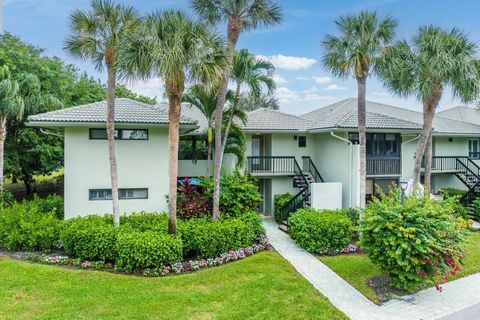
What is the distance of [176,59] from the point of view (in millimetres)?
10438

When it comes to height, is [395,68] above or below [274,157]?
above

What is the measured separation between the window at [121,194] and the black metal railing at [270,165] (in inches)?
278

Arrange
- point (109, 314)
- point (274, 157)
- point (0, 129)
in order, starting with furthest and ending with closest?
1. point (274, 157)
2. point (0, 129)
3. point (109, 314)

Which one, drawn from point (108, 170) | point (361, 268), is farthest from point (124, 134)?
point (361, 268)

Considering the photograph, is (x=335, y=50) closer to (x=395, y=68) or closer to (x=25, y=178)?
(x=395, y=68)

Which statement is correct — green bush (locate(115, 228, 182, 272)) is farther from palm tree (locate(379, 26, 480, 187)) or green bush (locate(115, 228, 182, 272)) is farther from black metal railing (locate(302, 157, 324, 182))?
black metal railing (locate(302, 157, 324, 182))

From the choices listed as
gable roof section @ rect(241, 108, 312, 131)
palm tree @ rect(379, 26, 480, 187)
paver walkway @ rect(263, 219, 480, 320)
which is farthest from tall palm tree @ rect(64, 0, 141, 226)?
palm tree @ rect(379, 26, 480, 187)

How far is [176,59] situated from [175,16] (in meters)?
1.83

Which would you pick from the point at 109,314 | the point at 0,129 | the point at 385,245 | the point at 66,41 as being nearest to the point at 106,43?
the point at 66,41

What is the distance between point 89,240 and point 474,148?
27638mm

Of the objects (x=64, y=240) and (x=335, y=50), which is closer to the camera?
(x=64, y=240)

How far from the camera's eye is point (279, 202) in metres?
19.4

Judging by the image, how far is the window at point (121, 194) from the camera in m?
15.0

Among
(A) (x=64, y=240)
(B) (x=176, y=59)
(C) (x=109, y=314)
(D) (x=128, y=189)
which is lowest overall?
(C) (x=109, y=314)
